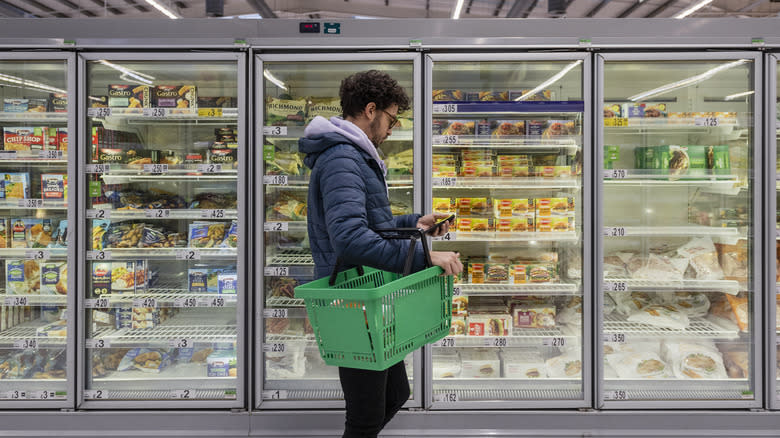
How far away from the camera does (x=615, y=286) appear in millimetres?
2633

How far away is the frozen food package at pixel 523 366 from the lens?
2.88 metres

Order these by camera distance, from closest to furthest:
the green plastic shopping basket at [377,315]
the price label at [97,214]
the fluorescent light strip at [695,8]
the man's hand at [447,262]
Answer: the green plastic shopping basket at [377,315] < the man's hand at [447,262] < the price label at [97,214] < the fluorescent light strip at [695,8]

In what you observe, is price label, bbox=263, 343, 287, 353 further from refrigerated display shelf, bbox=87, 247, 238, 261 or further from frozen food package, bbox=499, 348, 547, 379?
A: frozen food package, bbox=499, 348, 547, 379

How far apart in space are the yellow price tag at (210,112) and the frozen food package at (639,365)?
109 inches

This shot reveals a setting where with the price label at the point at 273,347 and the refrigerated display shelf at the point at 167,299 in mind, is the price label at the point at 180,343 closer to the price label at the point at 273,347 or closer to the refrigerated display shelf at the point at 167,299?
the refrigerated display shelf at the point at 167,299

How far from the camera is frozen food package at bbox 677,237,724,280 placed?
2.85 metres

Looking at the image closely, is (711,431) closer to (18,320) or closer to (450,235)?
(450,235)

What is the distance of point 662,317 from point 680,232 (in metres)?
0.55

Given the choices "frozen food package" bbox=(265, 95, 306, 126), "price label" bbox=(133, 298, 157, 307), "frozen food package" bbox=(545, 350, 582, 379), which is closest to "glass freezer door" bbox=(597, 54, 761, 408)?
"frozen food package" bbox=(545, 350, 582, 379)

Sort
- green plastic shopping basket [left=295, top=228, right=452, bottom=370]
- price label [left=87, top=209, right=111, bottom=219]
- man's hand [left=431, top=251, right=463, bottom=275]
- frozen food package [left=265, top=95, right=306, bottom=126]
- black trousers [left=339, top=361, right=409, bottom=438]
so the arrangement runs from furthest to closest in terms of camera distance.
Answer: frozen food package [left=265, top=95, right=306, bottom=126]
price label [left=87, top=209, right=111, bottom=219]
black trousers [left=339, top=361, right=409, bottom=438]
man's hand [left=431, top=251, right=463, bottom=275]
green plastic shopping basket [left=295, top=228, right=452, bottom=370]

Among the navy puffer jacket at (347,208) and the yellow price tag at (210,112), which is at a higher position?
the yellow price tag at (210,112)

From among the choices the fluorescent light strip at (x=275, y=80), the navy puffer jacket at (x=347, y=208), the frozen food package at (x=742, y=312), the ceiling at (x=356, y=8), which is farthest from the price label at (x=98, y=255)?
the ceiling at (x=356, y=8)

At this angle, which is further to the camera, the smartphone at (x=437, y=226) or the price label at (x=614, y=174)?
the price label at (x=614, y=174)

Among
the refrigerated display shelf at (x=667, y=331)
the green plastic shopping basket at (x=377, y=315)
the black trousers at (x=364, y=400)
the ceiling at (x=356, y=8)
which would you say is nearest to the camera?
the green plastic shopping basket at (x=377, y=315)
